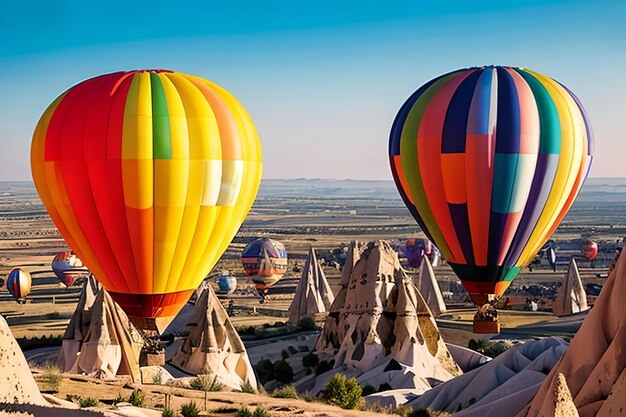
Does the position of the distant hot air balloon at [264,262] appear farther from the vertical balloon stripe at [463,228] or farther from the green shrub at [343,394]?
the green shrub at [343,394]

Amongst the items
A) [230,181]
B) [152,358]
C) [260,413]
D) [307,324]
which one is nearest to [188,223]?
[230,181]

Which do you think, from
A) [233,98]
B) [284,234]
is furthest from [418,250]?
[284,234]

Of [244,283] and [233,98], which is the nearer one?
[233,98]

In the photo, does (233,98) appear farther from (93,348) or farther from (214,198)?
(93,348)

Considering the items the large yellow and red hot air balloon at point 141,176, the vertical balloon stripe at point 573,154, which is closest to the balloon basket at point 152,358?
the large yellow and red hot air balloon at point 141,176

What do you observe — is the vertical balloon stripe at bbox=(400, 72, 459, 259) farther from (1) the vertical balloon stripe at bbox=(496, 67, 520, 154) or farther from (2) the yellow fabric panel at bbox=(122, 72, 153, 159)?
(2) the yellow fabric panel at bbox=(122, 72, 153, 159)

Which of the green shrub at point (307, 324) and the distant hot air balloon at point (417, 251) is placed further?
the distant hot air balloon at point (417, 251)

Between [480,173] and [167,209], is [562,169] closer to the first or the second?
[480,173]
